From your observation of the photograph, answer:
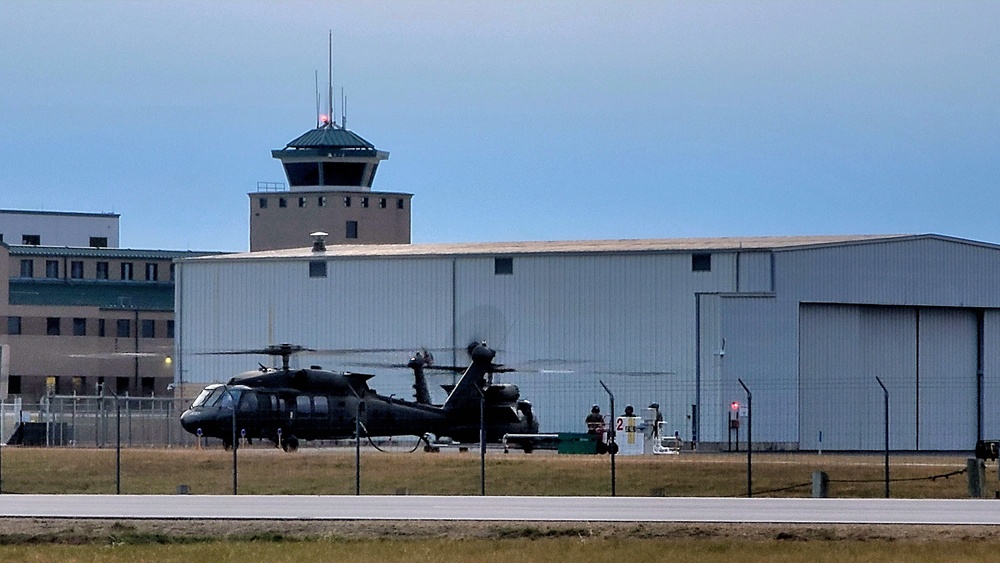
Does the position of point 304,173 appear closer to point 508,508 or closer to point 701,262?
point 701,262

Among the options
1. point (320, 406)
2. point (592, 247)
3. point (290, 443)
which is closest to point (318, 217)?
point (592, 247)

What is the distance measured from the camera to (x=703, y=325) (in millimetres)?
67125

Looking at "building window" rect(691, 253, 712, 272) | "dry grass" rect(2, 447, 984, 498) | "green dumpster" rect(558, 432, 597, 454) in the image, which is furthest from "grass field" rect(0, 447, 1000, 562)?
"building window" rect(691, 253, 712, 272)

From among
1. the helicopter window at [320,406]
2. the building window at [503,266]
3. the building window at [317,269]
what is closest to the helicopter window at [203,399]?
the helicopter window at [320,406]

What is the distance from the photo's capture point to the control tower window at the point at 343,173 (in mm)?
138000

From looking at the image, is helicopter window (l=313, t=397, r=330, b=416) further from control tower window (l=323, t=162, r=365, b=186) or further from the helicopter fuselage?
control tower window (l=323, t=162, r=365, b=186)

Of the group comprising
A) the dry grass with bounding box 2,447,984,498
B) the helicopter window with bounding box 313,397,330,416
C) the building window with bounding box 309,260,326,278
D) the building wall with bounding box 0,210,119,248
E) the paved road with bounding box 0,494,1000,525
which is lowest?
the dry grass with bounding box 2,447,984,498

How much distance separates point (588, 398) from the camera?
6775 cm

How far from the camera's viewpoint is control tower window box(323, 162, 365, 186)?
453 feet

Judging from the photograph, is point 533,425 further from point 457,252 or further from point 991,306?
point 991,306

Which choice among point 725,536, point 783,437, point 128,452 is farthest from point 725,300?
point 725,536

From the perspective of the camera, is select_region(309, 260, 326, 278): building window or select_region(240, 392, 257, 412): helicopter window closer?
select_region(240, 392, 257, 412): helicopter window

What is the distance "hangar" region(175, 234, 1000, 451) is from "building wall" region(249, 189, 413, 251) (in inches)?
2328

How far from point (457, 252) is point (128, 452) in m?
21.4
